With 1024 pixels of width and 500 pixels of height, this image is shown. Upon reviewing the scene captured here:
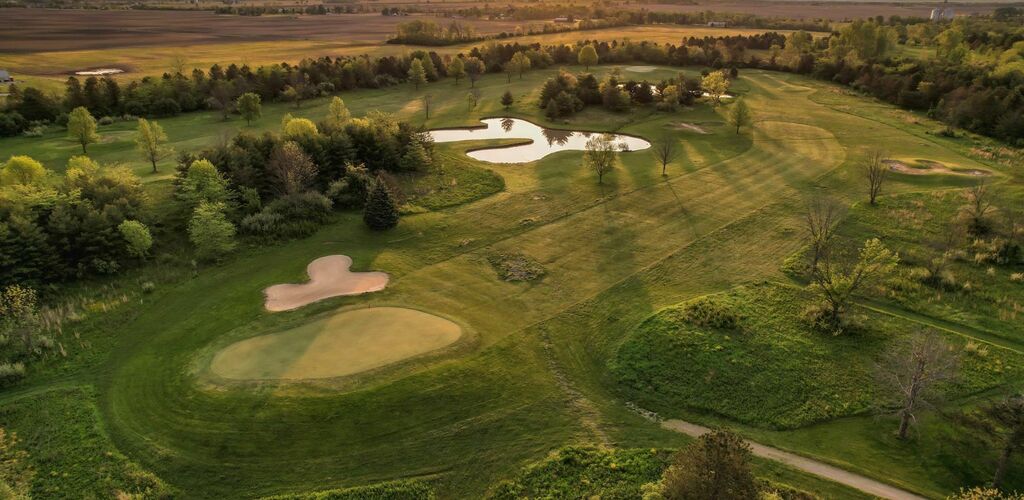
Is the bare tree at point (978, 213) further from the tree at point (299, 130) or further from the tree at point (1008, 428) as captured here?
the tree at point (299, 130)

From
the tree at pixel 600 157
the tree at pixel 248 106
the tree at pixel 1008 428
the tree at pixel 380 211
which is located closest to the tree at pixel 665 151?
the tree at pixel 600 157

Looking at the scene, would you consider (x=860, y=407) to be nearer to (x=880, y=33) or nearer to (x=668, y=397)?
(x=668, y=397)

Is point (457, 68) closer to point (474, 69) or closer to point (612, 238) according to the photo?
point (474, 69)

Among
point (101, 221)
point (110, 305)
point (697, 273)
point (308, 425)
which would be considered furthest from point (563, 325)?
point (101, 221)

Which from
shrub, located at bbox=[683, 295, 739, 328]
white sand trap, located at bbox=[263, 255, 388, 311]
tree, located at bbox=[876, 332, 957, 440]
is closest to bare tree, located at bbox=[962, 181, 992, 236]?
tree, located at bbox=[876, 332, 957, 440]

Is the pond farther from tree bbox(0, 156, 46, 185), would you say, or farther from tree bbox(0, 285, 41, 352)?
tree bbox(0, 285, 41, 352)

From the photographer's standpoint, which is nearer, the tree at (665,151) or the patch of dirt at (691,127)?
the tree at (665,151)
